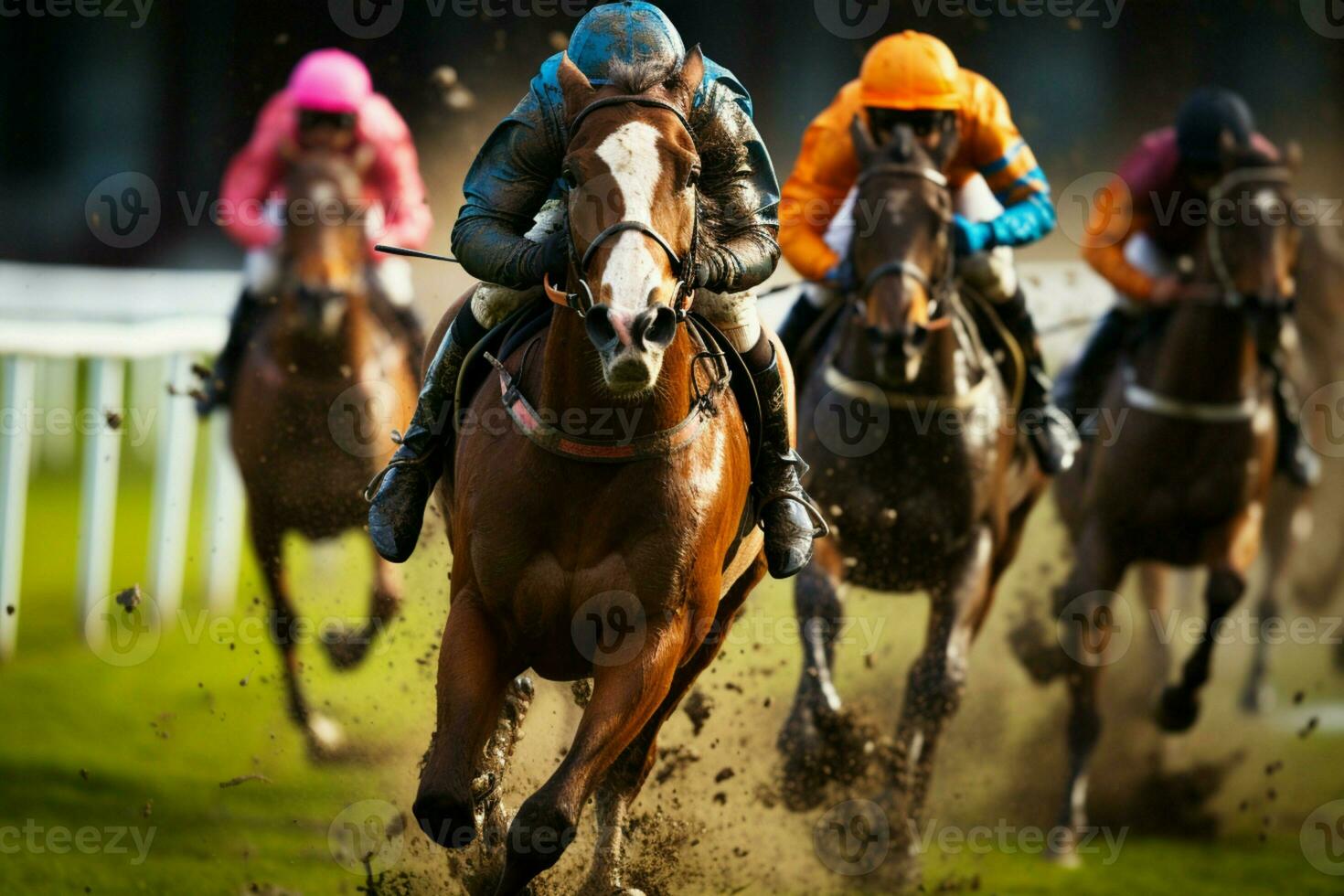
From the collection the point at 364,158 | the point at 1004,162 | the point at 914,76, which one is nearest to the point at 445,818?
the point at 914,76

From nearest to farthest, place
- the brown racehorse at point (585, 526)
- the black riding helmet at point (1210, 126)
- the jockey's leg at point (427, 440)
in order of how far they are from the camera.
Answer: the brown racehorse at point (585, 526) → the jockey's leg at point (427, 440) → the black riding helmet at point (1210, 126)

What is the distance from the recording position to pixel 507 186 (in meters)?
3.58

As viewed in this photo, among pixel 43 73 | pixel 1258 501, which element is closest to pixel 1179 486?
pixel 1258 501

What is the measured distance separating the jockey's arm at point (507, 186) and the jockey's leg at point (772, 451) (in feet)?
1.56

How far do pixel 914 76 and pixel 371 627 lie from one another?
8.97ft

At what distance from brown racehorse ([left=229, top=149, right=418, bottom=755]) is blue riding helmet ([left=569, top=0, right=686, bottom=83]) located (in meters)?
2.94

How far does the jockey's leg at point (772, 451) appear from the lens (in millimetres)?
Result: 3902

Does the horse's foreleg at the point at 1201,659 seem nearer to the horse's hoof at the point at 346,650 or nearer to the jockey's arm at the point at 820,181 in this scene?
the jockey's arm at the point at 820,181

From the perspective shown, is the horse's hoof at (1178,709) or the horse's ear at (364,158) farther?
the horse's ear at (364,158)

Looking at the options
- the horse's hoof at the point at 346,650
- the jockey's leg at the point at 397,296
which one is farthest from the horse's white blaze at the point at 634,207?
the jockey's leg at the point at 397,296

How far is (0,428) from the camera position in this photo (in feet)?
21.6

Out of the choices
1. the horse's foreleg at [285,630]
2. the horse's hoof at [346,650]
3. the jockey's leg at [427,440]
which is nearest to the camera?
the jockey's leg at [427,440]

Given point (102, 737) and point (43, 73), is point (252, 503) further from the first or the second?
point (43, 73)

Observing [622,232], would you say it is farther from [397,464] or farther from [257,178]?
[257,178]
